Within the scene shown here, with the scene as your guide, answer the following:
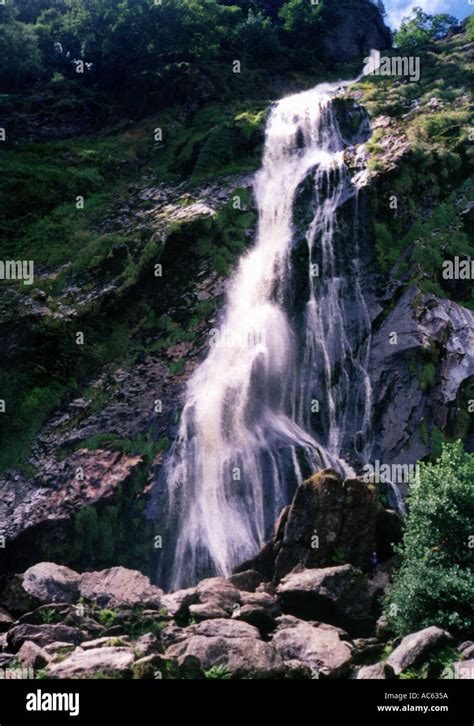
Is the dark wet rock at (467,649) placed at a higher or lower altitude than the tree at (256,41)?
lower

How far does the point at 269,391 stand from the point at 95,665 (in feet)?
42.7

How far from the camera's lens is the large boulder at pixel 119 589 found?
56.4 ft

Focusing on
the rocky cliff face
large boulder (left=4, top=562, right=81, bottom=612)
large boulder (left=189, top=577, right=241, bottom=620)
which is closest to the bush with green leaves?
the rocky cliff face

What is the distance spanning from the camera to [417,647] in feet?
44.3

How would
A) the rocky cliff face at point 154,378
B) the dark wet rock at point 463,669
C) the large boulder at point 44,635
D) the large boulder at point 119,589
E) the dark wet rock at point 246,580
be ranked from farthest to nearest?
the rocky cliff face at point 154,378 → the dark wet rock at point 246,580 → the large boulder at point 119,589 → the large boulder at point 44,635 → the dark wet rock at point 463,669

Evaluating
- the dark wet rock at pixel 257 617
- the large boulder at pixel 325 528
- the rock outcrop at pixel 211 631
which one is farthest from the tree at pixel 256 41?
the dark wet rock at pixel 257 617

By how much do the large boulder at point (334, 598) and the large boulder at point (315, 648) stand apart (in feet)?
3.32

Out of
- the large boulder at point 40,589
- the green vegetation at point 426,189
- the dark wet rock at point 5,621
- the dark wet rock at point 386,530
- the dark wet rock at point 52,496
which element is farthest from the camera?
the green vegetation at point 426,189

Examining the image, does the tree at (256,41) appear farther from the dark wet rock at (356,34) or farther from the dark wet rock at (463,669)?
the dark wet rock at (463,669)

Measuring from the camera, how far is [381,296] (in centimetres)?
2681

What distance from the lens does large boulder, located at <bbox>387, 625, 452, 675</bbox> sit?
13383 millimetres

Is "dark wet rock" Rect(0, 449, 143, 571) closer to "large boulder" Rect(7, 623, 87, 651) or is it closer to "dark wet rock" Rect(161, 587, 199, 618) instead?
"large boulder" Rect(7, 623, 87, 651)

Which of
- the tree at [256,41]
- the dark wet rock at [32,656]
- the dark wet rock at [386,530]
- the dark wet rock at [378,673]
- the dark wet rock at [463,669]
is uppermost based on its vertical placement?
the tree at [256,41]

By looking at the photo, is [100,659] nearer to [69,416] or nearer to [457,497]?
[457,497]
